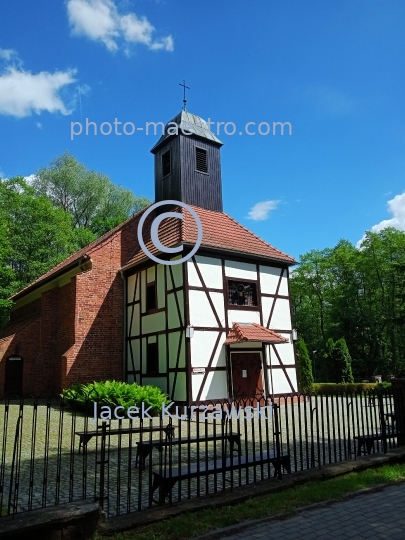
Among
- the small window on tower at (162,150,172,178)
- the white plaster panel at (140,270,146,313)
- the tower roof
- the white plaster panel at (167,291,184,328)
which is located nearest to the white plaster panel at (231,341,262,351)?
the white plaster panel at (167,291,184,328)

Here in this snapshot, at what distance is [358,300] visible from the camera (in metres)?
40.7

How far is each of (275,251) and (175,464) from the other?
12990 mm

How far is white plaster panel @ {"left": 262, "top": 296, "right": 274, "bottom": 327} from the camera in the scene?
59.1 feet

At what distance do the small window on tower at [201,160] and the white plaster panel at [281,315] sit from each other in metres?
6.74

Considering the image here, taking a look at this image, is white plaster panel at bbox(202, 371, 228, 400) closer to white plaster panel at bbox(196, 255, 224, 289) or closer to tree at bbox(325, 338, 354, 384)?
white plaster panel at bbox(196, 255, 224, 289)

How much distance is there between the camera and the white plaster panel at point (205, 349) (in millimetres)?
15492

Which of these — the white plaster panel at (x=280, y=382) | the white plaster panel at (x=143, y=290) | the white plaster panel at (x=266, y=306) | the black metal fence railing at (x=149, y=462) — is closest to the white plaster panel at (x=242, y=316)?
the white plaster panel at (x=266, y=306)

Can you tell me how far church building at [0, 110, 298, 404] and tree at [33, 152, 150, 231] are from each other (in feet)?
53.3

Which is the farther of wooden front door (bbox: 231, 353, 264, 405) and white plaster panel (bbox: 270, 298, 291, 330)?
white plaster panel (bbox: 270, 298, 291, 330)

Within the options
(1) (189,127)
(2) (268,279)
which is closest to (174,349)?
(2) (268,279)

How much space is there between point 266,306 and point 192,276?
3779 mm

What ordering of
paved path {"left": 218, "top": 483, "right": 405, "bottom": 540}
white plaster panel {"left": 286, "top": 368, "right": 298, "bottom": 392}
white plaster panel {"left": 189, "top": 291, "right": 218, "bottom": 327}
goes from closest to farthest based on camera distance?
paved path {"left": 218, "top": 483, "right": 405, "bottom": 540}, white plaster panel {"left": 189, "top": 291, "right": 218, "bottom": 327}, white plaster panel {"left": 286, "top": 368, "right": 298, "bottom": 392}

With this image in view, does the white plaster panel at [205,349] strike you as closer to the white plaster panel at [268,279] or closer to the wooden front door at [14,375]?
the white plaster panel at [268,279]

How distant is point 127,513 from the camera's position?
4883mm
